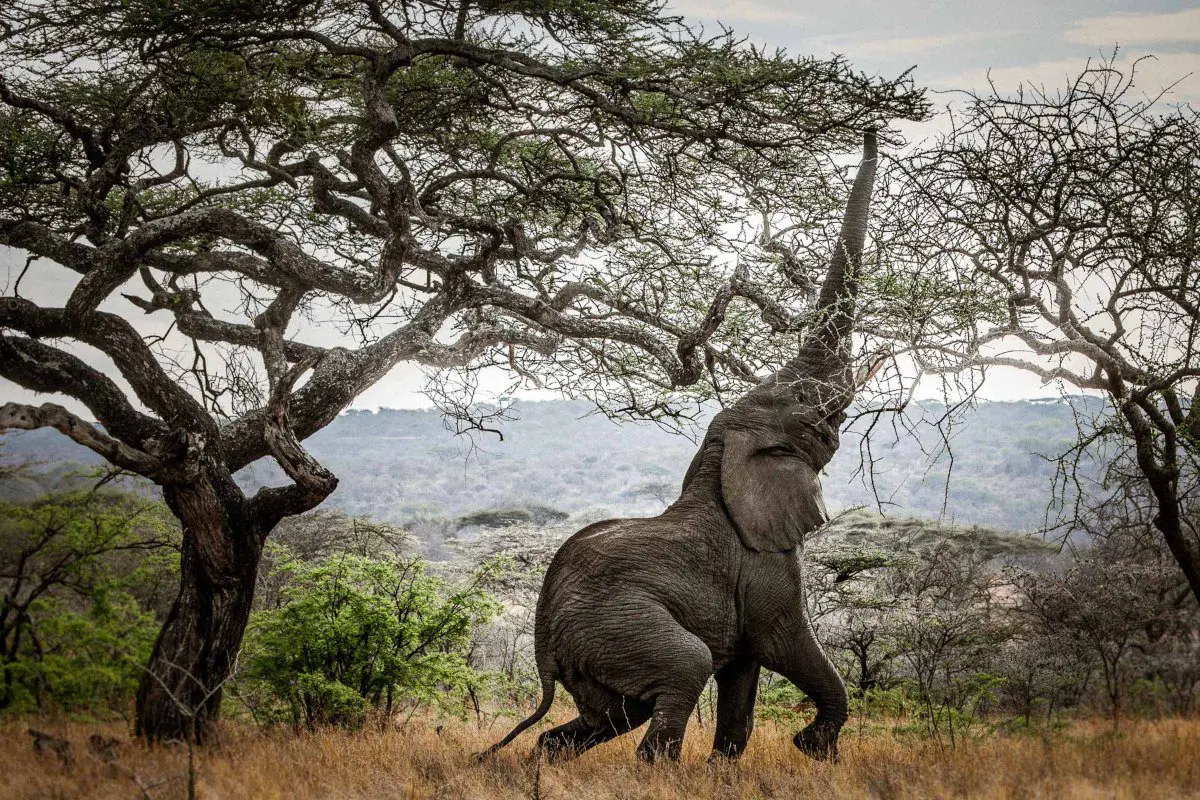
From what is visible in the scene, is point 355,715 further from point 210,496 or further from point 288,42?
point 288,42

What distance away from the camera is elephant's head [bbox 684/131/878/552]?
596 cm

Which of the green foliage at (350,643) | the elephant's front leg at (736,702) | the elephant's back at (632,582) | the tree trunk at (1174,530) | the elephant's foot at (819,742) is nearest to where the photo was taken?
the elephant's back at (632,582)

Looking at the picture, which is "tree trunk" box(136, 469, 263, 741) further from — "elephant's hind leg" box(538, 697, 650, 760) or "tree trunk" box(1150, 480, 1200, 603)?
"tree trunk" box(1150, 480, 1200, 603)

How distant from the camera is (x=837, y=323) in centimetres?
685

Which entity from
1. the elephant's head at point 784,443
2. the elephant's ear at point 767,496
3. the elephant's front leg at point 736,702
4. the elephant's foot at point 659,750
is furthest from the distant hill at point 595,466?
the elephant's foot at point 659,750

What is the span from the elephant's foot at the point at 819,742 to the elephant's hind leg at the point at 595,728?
1116 mm

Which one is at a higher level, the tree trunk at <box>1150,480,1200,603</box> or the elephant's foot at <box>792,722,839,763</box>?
the tree trunk at <box>1150,480,1200,603</box>

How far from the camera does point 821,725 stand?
5832 mm

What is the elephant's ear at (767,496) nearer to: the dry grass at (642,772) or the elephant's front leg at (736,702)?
the elephant's front leg at (736,702)

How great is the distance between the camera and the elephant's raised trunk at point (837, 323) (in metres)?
6.31

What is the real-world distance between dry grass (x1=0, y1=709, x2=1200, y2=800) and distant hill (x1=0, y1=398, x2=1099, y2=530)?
68.1 feet

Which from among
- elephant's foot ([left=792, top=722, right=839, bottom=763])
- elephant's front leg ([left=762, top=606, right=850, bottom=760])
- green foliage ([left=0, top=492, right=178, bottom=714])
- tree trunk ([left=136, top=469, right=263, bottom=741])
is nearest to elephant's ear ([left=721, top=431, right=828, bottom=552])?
elephant's front leg ([left=762, top=606, right=850, bottom=760])

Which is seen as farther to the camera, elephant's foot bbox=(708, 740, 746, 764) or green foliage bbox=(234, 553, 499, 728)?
green foliage bbox=(234, 553, 499, 728)

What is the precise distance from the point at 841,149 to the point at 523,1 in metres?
3.12
